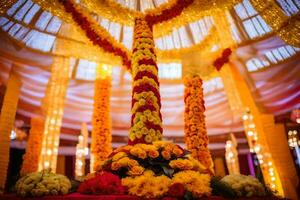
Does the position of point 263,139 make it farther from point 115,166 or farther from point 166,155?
point 115,166

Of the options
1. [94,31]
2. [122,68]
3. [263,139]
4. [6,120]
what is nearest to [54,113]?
[6,120]

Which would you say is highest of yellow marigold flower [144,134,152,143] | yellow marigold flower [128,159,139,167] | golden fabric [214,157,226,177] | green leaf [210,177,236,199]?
golden fabric [214,157,226,177]

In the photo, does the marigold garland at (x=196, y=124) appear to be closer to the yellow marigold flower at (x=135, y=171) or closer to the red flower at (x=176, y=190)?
the yellow marigold flower at (x=135, y=171)

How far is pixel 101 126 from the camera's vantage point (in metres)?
6.27

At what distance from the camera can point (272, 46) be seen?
8.34m

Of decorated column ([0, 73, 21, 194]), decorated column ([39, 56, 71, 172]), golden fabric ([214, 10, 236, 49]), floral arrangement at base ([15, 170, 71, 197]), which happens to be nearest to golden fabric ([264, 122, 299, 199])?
golden fabric ([214, 10, 236, 49])

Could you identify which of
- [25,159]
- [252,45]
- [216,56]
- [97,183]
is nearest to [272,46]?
[252,45]

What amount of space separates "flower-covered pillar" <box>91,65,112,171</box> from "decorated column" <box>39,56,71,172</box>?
3.37 ft

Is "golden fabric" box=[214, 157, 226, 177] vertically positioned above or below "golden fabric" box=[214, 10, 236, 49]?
below

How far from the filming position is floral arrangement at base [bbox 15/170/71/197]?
275 cm

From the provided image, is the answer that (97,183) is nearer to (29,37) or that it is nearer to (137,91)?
(137,91)

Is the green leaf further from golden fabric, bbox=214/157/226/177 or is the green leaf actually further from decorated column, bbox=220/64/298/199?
golden fabric, bbox=214/157/226/177

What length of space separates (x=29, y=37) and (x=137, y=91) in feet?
14.8

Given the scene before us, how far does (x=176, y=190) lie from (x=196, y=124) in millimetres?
3088
